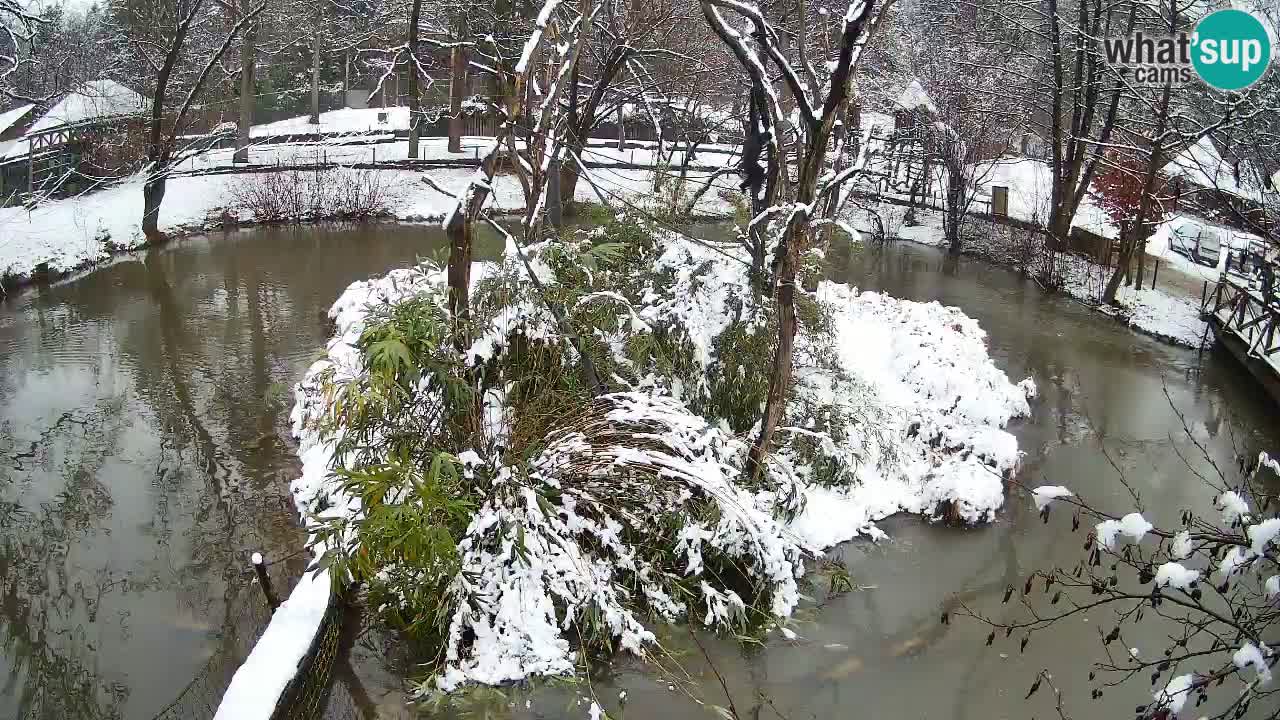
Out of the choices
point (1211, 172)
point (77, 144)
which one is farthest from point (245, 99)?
point (1211, 172)

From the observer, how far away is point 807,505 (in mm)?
8852

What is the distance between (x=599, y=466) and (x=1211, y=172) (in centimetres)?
1715

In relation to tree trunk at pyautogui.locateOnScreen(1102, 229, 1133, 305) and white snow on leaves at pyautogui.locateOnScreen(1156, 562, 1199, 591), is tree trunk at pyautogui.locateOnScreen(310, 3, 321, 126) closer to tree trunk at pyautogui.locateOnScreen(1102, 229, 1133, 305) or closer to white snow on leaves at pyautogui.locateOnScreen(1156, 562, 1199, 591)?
tree trunk at pyautogui.locateOnScreen(1102, 229, 1133, 305)

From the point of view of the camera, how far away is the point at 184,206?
22078 mm

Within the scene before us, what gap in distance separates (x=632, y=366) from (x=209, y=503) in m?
4.36

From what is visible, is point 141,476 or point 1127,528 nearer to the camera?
point 1127,528

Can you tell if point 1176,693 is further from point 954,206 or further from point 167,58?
point 167,58

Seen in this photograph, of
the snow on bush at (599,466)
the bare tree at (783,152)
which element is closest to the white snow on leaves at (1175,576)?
the snow on bush at (599,466)

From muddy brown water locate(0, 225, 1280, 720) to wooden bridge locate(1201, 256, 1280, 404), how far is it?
35cm

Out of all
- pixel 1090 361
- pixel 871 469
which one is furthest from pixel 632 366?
pixel 1090 361

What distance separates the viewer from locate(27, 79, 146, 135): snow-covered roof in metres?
21.5

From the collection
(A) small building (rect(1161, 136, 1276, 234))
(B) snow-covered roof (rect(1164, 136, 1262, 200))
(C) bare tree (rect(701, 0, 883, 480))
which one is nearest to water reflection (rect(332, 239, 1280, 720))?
(C) bare tree (rect(701, 0, 883, 480))

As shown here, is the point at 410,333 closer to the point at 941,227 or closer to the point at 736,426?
the point at 736,426

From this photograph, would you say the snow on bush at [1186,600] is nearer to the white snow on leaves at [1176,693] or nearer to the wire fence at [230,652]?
the white snow on leaves at [1176,693]
